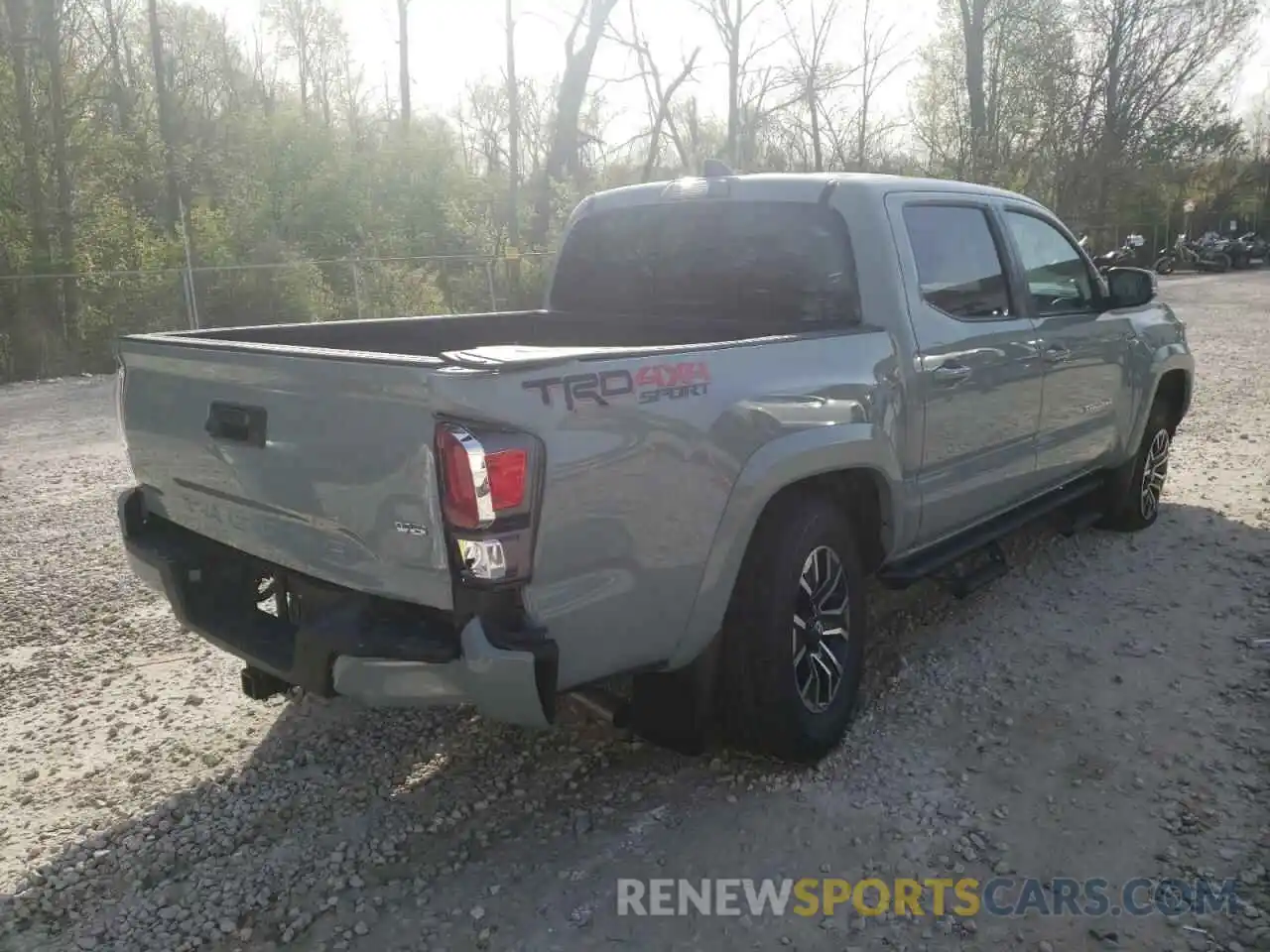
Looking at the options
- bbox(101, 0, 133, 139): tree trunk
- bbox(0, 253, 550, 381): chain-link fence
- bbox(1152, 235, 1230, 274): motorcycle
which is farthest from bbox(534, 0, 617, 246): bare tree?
bbox(1152, 235, 1230, 274): motorcycle

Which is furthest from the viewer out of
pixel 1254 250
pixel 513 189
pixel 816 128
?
pixel 1254 250

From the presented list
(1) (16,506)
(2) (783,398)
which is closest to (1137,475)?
(2) (783,398)

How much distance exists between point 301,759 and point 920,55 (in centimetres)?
3599

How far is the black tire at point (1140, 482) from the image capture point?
577 cm

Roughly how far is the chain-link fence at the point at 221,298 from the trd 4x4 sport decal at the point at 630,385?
13.7 meters

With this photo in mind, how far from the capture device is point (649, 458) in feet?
8.93

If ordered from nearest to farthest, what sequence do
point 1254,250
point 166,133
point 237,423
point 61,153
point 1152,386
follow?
1. point 237,423
2. point 1152,386
3. point 61,153
4. point 166,133
5. point 1254,250

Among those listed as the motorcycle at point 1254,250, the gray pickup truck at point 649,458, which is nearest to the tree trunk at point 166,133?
the gray pickup truck at point 649,458

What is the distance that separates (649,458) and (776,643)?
0.85 m

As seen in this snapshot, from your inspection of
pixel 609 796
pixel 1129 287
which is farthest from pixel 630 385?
pixel 1129 287

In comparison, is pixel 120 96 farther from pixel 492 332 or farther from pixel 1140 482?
pixel 1140 482

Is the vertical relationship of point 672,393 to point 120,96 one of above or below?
below

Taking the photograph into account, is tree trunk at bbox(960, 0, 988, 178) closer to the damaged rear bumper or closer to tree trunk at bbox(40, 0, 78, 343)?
tree trunk at bbox(40, 0, 78, 343)

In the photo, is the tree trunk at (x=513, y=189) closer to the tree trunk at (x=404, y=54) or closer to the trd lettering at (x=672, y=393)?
the tree trunk at (x=404, y=54)
